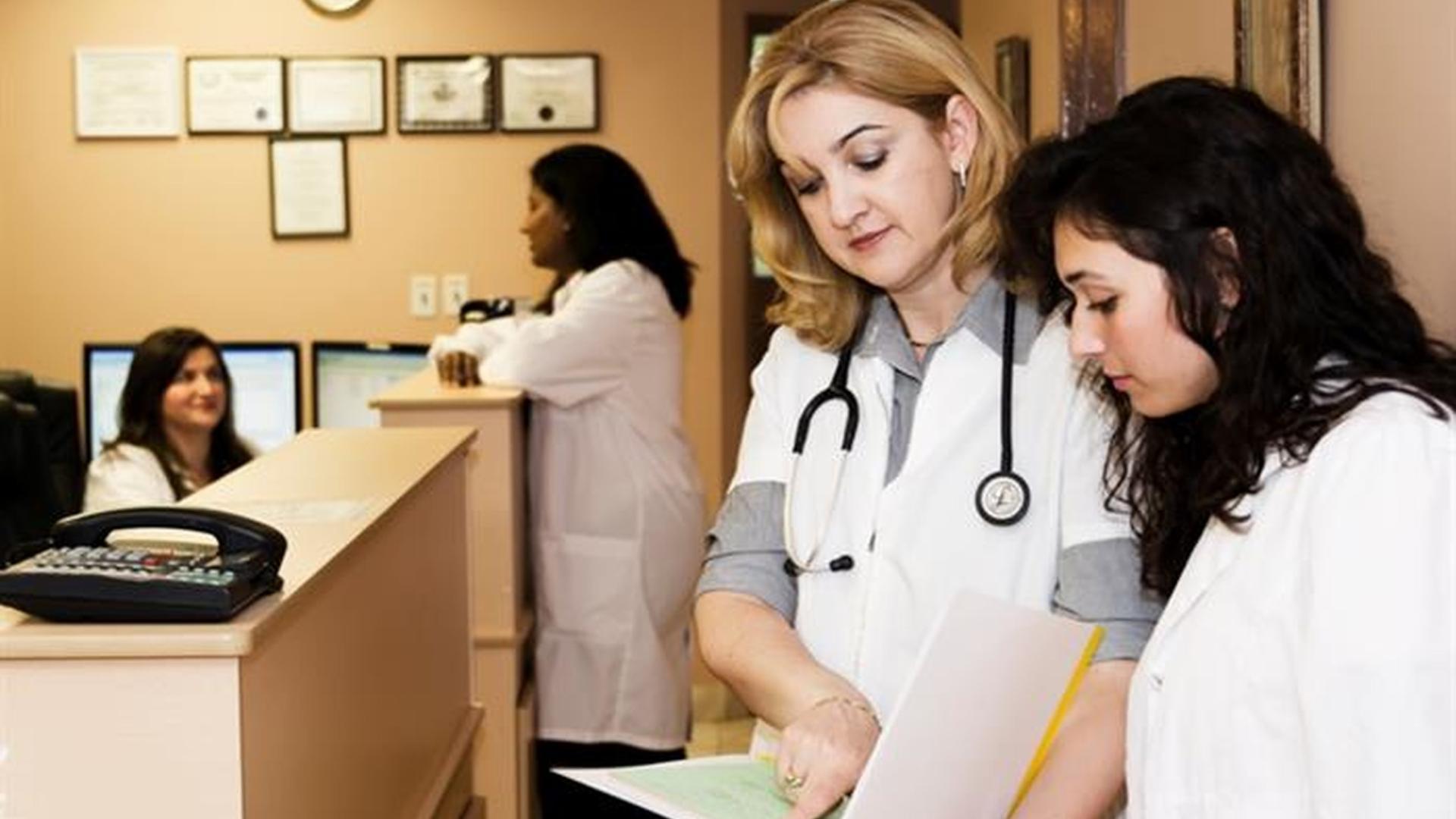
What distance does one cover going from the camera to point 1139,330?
1.38 metres

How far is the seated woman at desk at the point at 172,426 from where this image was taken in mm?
3986

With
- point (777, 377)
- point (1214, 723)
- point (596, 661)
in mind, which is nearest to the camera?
point (1214, 723)

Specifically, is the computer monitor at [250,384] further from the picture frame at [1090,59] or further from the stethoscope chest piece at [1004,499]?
the stethoscope chest piece at [1004,499]

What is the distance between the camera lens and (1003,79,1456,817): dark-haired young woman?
1201mm

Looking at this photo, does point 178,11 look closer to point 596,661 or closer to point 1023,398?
point 596,661

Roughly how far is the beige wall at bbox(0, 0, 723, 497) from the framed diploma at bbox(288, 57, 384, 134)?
0.15 ft

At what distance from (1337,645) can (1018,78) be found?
349cm

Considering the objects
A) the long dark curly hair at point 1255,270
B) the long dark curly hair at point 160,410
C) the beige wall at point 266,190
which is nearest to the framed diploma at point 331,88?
the beige wall at point 266,190

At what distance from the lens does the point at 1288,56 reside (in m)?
1.95

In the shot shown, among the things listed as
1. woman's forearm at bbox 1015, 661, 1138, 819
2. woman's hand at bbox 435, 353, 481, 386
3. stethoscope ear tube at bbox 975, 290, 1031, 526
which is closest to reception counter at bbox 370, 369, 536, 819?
woman's hand at bbox 435, 353, 481, 386

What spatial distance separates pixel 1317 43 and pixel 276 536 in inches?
44.7

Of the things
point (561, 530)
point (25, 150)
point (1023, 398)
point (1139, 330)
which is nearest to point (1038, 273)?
point (1023, 398)

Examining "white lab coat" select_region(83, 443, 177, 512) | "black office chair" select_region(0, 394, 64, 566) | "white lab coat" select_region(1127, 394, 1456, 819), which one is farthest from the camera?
"white lab coat" select_region(83, 443, 177, 512)

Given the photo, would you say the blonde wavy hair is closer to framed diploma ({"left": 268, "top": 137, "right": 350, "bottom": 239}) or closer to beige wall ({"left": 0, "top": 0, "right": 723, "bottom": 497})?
beige wall ({"left": 0, "top": 0, "right": 723, "bottom": 497})
